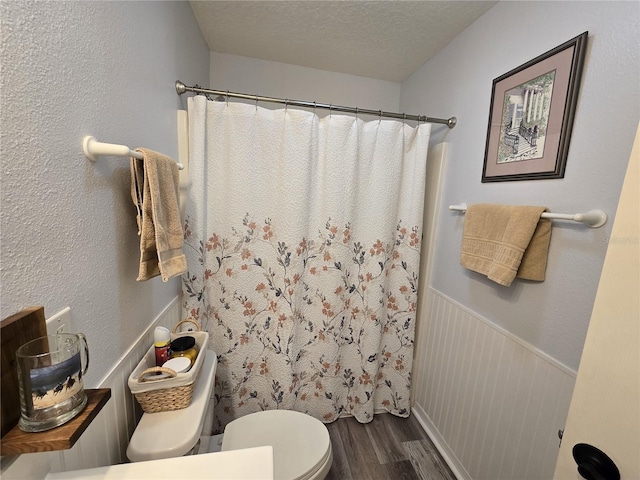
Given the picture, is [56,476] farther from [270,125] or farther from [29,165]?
[270,125]

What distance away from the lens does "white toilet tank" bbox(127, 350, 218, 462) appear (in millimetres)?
720

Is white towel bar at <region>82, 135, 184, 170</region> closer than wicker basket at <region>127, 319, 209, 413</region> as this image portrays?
Yes

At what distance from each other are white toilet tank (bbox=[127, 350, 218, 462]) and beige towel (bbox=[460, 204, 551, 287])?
1176mm

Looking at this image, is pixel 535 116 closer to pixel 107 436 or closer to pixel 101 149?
pixel 101 149

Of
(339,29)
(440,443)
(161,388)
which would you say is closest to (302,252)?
(161,388)

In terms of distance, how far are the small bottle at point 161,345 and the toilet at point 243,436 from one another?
6.1 inches

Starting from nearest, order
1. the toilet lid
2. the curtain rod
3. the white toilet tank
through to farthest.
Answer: the white toilet tank → the toilet lid → the curtain rod

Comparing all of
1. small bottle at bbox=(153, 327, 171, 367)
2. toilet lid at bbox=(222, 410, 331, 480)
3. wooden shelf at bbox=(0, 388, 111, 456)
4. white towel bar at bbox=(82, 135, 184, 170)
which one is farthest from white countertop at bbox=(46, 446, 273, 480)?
white towel bar at bbox=(82, 135, 184, 170)

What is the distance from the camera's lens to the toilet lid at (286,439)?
1.02 metres

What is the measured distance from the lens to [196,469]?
554mm

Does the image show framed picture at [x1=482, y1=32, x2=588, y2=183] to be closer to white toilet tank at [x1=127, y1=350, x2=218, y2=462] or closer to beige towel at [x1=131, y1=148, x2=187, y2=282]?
beige towel at [x1=131, y1=148, x2=187, y2=282]

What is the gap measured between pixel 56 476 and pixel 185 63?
4.93 ft

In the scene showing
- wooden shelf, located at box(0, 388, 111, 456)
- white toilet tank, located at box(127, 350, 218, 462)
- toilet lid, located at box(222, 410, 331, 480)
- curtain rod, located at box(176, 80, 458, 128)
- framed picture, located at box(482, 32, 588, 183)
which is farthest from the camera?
curtain rod, located at box(176, 80, 458, 128)

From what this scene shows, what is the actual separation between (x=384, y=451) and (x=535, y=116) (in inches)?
71.5
